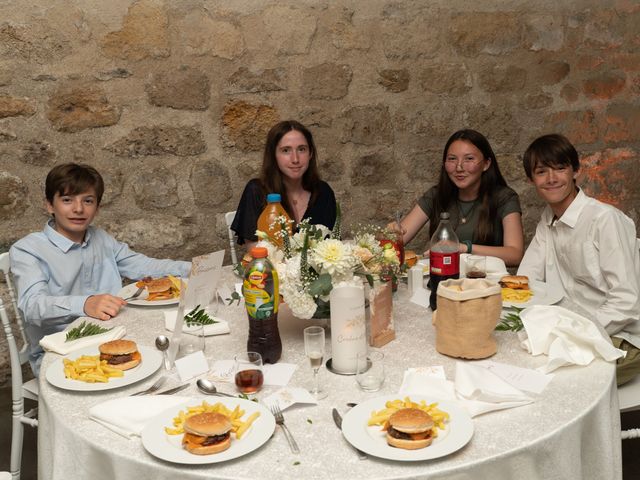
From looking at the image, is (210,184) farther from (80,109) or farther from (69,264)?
(69,264)

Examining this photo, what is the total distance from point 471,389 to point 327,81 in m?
2.50

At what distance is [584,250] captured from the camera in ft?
7.94

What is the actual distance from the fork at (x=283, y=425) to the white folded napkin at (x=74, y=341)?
688 mm

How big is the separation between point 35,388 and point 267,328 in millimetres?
1102

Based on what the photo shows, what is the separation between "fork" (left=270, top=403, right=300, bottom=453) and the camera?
1.22 metres

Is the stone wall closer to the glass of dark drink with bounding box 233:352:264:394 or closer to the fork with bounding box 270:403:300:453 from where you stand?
the glass of dark drink with bounding box 233:352:264:394

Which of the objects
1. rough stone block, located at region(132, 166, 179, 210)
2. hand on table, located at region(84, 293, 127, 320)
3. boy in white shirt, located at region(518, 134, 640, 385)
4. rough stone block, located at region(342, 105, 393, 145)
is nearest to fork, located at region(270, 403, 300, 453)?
hand on table, located at region(84, 293, 127, 320)

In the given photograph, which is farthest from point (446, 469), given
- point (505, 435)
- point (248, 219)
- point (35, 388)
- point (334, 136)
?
point (334, 136)

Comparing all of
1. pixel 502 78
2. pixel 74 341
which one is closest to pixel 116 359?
pixel 74 341

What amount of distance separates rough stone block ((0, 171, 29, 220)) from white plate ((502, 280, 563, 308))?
7.71ft

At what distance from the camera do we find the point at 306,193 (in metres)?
→ 3.24

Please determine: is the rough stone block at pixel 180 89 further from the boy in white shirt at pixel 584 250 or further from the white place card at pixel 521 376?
the white place card at pixel 521 376

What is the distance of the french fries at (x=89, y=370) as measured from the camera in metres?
1.53

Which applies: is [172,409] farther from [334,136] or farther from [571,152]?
[334,136]
